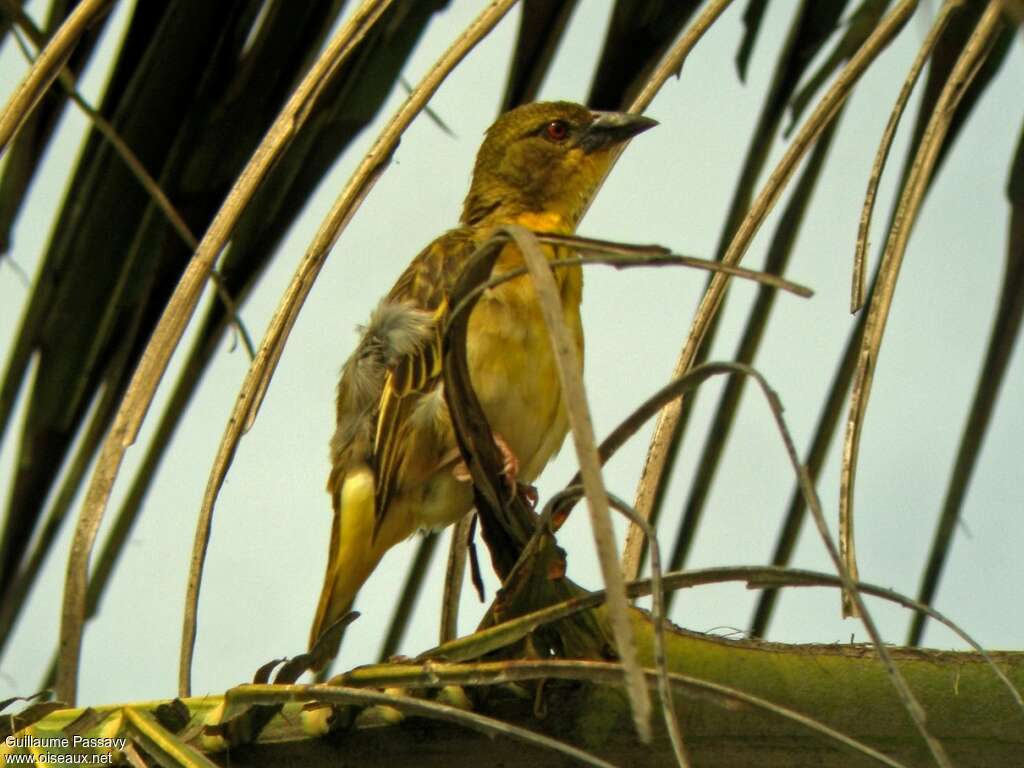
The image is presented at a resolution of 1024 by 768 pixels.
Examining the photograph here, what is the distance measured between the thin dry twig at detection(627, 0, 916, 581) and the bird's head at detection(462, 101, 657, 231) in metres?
2.39

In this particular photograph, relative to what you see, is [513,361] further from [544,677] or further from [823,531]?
[823,531]

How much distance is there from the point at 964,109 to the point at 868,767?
1.10 m

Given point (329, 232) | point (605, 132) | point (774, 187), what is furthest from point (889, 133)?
point (605, 132)

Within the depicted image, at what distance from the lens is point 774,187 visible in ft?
5.78

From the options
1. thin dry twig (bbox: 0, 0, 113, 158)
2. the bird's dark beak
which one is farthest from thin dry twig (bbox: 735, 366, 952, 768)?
the bird's dark beak

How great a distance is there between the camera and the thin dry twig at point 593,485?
0.84 meters

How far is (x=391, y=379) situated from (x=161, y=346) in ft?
5.39

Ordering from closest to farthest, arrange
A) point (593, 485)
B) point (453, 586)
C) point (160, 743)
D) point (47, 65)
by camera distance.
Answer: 1. point (593, 485)
2. point (160, 743)
3. point (47, 65)
4. point (453, 586)

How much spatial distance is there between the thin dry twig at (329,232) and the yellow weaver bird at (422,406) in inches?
55.0

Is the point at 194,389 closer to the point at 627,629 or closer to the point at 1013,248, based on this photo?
the point at 1013,248

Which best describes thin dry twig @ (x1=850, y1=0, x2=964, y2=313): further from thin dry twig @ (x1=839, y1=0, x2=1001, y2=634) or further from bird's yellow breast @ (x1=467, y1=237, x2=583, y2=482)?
bird's yellow breast @ (x1=467, y1=237, x2=583, y2=482)

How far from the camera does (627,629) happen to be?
2.84ft

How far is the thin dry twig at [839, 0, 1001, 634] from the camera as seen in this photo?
156 centimetres

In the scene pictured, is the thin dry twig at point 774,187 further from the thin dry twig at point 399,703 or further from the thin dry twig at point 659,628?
the thin dry twig at point 659,628
